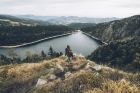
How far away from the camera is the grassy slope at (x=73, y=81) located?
5428 centimetres

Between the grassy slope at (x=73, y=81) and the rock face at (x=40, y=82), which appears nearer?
the grassy slope at (x=73, y=81)

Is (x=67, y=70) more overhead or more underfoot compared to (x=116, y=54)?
more overhead

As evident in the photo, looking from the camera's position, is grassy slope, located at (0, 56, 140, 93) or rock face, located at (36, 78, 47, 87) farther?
rock face, located at (36, 78, 47, 87)

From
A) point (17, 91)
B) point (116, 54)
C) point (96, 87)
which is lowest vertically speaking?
point (116, 54)

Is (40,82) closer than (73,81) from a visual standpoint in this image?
No

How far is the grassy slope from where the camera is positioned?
5428 cm

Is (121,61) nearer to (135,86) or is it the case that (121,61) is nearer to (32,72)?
(32,72)

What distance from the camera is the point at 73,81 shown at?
58.1 m

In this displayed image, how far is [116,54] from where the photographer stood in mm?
159375

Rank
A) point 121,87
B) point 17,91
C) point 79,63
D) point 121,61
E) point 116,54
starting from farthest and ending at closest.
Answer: point 116,54 → point 121,61 → point 79,63 → point 17,91 → point 121,87

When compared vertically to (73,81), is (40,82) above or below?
below

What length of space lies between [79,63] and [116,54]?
8909 cm

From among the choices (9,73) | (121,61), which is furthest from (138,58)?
(9,73)

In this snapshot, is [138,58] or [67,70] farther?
[138,58]
